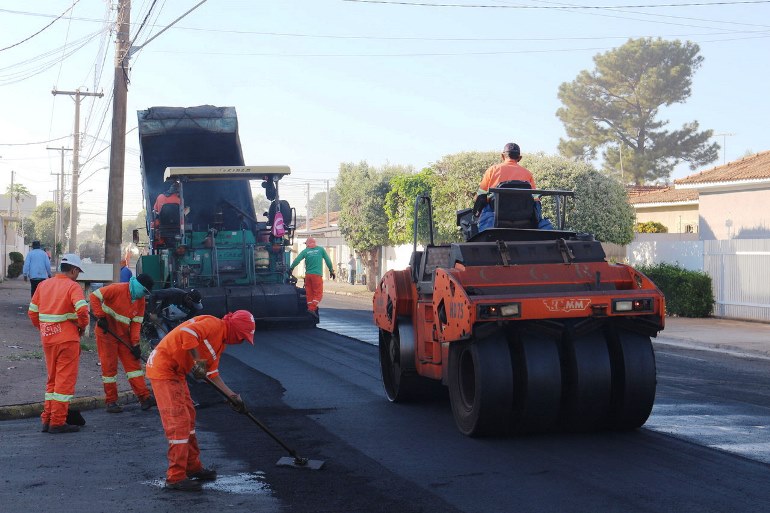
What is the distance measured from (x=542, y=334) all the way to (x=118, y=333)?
483 cm

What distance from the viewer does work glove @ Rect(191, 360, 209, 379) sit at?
7.20 m

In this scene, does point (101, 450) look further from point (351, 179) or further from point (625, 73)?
point (625, 73)

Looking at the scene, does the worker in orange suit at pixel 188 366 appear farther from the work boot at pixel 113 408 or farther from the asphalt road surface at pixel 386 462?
the work boot at pixel 113 408

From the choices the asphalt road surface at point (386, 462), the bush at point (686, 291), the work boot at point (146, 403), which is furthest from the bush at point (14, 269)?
the work boot at point (146, 403)

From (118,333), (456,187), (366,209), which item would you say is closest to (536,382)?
(118,333)

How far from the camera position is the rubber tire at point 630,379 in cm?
863

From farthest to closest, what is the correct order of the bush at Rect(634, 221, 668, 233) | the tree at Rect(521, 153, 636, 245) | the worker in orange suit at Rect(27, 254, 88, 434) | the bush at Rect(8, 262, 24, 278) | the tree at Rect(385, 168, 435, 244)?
the bush at Rect(8, 262, 24, 278)
the bush at Rect(634, 221, 668, 233)
the tree at Rect(385, 168, 435, 244)
the tree at Rect(521, 153, 636, 245)
the worker in orange suit at Rect(27, 254, 88, 434)

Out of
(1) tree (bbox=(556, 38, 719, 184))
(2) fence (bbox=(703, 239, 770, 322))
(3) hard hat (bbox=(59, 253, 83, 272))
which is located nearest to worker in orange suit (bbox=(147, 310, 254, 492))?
(3) hard hat (bbox=(59, 253, 83, 272))

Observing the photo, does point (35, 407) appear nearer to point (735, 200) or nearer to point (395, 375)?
point (395, 375)

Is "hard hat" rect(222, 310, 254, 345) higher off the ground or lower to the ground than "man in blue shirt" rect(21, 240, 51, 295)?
lower

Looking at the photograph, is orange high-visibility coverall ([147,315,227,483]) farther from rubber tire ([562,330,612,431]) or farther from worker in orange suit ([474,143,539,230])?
worker in orange suit ([474,143,539,230])

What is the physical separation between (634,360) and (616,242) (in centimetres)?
2546

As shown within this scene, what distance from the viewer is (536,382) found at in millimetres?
8336

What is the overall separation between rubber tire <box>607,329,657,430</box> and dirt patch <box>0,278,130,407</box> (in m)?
5.89
